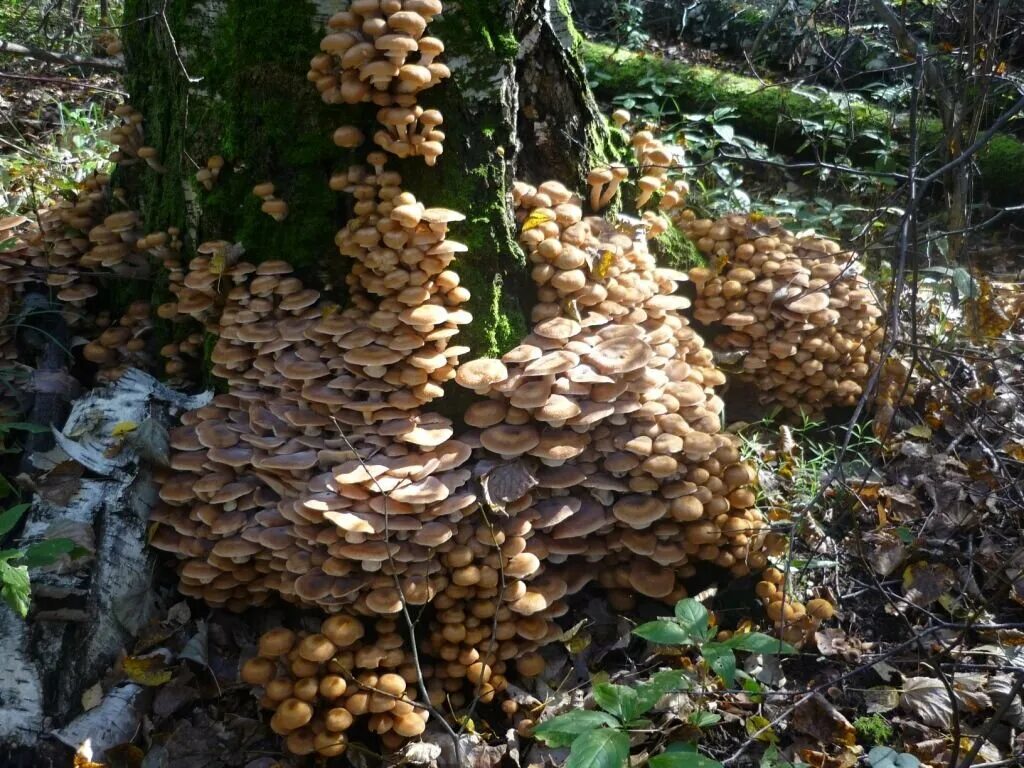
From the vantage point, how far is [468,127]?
402cm

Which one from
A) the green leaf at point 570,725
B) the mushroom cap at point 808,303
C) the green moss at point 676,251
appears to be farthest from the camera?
the green moss at point 676,251

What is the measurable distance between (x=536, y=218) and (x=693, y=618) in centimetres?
214

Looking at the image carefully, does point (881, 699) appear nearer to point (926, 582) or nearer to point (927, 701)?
point (927, 701)

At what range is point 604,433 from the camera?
3.85 meters

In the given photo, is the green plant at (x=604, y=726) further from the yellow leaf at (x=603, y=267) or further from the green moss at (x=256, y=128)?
the green moss at (x=256, y=128)

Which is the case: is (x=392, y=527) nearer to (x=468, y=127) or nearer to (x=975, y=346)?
(x=468, y=127)

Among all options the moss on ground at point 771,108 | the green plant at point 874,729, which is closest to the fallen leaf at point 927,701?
the green plant at point 874,729

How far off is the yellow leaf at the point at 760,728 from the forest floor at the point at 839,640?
0.01 meters

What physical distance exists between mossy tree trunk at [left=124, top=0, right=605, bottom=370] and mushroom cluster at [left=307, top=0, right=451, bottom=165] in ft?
0.57

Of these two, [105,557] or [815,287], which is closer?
[105,557]

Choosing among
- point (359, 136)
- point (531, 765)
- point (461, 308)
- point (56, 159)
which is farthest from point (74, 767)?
point (56, 159)

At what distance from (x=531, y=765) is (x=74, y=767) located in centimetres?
191

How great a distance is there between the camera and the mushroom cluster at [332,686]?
333cm

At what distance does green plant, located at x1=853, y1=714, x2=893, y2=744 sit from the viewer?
355 centimetres
